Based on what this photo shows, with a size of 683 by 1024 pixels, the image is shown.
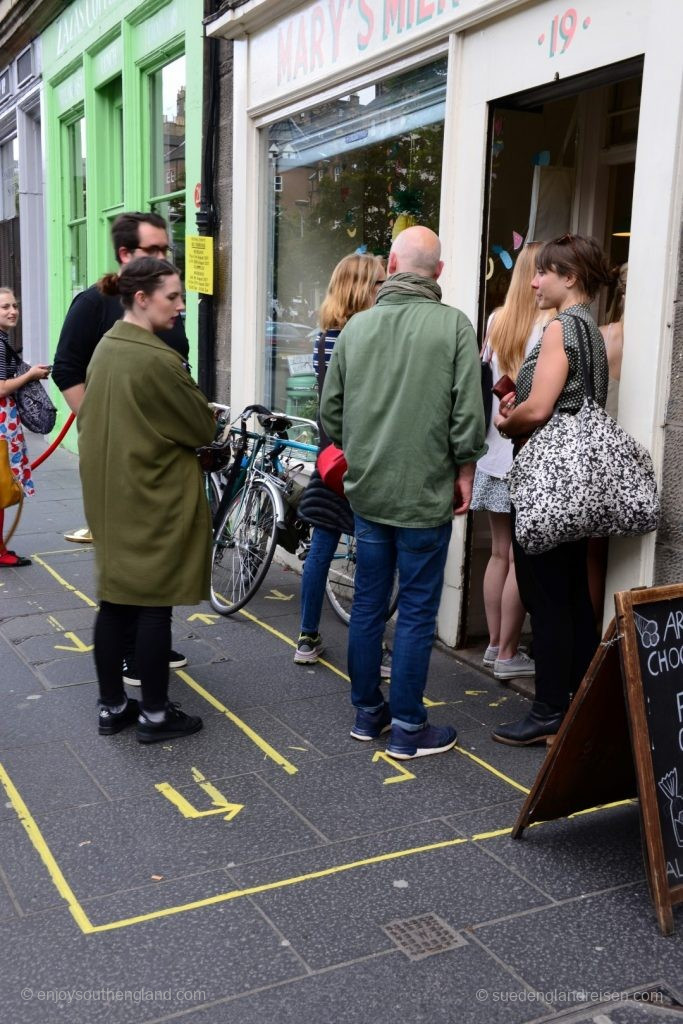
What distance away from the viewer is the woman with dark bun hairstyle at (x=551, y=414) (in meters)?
3.62

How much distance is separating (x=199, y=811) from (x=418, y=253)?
2.08 m

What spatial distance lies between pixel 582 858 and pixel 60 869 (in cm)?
157

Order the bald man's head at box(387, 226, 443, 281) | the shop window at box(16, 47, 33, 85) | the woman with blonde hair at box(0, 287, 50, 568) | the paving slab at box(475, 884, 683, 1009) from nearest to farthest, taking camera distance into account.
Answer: the paving slab at box(475, 884, 683, 1009) < the bald man's head at box(387, 226, 443, 281) < the woman with blonde hair at box(0, 287, 50, 568) < the shop window at box(16, 47, 33, 85)

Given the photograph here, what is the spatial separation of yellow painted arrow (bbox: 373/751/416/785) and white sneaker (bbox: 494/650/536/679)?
3.11 ft

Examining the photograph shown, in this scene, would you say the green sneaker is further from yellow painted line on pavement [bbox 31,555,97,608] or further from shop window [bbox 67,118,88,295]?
shop window [bbox 67,118,88,295]

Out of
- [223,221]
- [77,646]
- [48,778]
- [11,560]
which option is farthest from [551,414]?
[223,221]

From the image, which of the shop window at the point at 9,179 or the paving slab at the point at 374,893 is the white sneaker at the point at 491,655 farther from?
the shop window at the point at 9,179

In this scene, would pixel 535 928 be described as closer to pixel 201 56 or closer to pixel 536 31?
pixel 536 31

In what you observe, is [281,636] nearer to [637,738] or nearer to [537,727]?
[537,727]

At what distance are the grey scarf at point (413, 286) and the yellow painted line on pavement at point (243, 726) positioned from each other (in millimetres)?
1755

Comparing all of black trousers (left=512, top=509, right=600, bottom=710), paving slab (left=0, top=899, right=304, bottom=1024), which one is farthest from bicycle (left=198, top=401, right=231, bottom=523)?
paving slab (left=0, top=899, right=304, bottom=1024)

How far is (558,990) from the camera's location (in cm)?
249

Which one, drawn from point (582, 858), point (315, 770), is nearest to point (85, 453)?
point (315, 770)

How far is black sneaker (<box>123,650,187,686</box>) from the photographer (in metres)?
4.46
